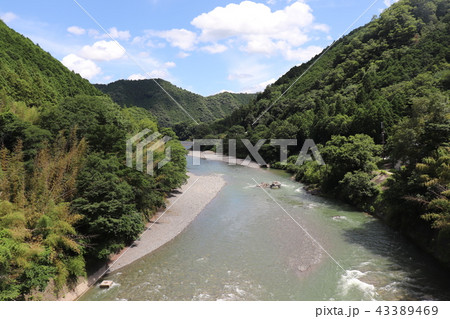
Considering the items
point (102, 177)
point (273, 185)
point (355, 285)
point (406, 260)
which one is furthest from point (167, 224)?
point (273, 185)

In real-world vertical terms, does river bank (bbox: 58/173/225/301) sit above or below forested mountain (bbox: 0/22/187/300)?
below

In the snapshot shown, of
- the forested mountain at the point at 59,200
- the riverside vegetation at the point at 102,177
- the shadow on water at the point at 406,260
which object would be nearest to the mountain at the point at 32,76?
the riverside vegetation at the point at 102,177

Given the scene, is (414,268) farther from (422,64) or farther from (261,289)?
(422,64)

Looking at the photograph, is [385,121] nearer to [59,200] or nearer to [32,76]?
[59,200]

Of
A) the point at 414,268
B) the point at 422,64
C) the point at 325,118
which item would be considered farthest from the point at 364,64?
the point at 414,268

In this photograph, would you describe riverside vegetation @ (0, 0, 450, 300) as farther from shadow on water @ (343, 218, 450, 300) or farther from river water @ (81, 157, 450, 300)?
river water @ (81, 157, 450, 300)

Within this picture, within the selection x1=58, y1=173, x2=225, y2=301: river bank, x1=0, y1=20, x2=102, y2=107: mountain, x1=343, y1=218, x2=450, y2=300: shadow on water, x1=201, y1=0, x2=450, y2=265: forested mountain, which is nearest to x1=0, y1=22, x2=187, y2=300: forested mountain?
x1=58, y1=173, x2=225, y2=301: river bank
